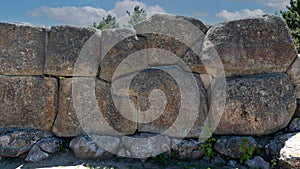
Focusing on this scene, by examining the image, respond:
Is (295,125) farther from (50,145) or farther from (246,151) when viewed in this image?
(50,145)

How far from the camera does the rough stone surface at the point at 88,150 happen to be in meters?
3.64

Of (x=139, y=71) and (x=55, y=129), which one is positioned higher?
(x=139, y=71)

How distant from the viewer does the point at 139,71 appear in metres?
3.92

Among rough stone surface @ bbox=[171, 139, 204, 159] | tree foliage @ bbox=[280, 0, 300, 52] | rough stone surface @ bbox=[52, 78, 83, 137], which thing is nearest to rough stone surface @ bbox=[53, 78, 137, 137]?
rough stone surface @ bbox=[52, 78, 83, 137]

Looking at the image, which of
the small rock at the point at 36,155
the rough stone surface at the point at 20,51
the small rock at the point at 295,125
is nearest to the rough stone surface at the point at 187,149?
the small rock at the point at 295,125

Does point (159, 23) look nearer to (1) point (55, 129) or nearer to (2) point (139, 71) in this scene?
(2) point (139, 71)

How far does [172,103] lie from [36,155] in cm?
174

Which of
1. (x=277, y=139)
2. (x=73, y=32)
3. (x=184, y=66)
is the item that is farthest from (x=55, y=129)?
(x=277, y=139)

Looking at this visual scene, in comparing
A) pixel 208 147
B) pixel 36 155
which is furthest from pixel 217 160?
pixel 36 155

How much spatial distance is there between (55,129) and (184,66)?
71.7 inches

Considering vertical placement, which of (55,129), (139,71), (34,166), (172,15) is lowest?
(34,166)

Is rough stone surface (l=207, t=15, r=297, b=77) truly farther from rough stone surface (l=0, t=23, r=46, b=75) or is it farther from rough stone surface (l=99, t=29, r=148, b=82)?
rough stone surface (l=0, t=23, r=46, b=75)

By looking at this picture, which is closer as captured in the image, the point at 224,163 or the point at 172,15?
the point at 224,163

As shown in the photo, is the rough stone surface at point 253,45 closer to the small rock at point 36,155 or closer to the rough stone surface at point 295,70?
the rough stone surface at point 295,70
